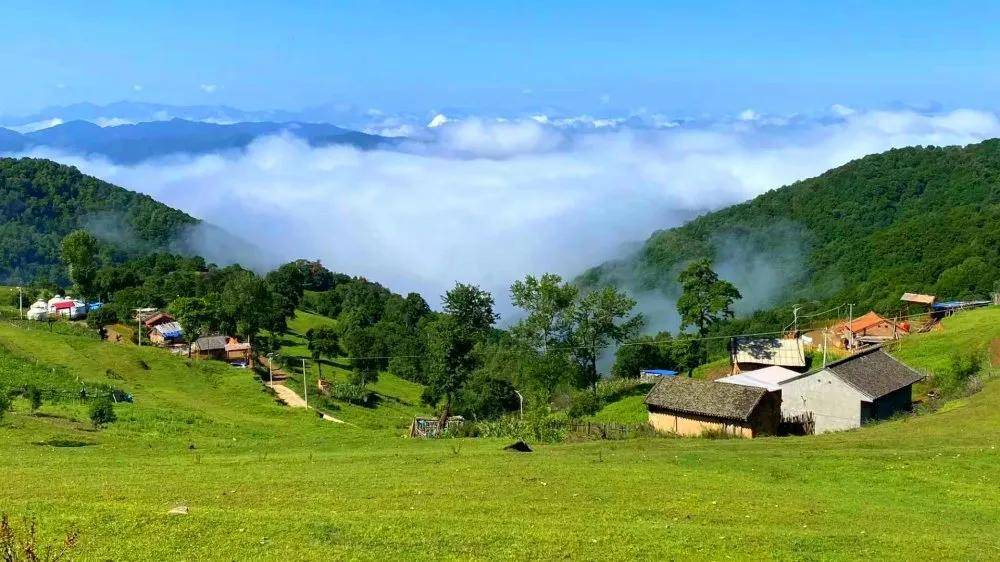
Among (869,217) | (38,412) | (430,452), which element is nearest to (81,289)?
(38,412)

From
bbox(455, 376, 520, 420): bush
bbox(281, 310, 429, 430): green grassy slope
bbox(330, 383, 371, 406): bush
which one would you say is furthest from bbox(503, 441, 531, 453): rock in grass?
bbox(330, 383, 371, 406): bush

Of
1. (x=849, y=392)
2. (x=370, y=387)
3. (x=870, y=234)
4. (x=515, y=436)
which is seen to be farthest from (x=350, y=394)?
(x=870, y=234)

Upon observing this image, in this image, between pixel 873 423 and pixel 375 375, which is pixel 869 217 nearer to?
pixel 375 375


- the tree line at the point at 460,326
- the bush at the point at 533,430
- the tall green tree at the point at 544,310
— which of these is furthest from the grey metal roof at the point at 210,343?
A: the bush at the point at 533,430

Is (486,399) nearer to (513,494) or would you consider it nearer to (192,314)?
(192,314)

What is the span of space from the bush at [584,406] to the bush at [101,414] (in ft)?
104

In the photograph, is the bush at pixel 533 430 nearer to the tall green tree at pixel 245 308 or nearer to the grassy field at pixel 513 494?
the grassy field at pixel 513 494

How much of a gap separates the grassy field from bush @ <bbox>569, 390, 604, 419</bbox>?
22270 mm

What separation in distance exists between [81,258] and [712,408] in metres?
90.5

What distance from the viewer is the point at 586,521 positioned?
21625mm

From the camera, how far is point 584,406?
6319cm

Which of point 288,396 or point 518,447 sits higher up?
point 518,447

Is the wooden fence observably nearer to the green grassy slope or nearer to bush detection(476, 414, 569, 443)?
bush detection(476, 414, 569, 443)

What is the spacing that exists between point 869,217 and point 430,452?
14405 centimetres
